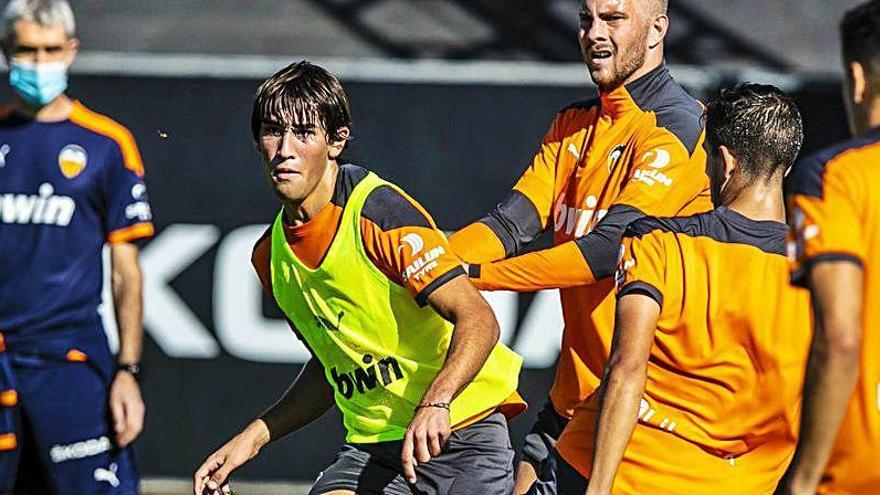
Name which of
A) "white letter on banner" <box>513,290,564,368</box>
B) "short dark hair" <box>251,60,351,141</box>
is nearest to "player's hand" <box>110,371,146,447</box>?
"short dark hair" <box>251,60,351,141</box>

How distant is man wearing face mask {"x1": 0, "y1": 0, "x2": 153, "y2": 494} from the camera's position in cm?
543

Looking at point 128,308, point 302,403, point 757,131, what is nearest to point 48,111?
point 128,308

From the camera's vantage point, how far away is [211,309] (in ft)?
28.8

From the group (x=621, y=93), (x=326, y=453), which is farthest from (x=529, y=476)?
(x=326, y=453)

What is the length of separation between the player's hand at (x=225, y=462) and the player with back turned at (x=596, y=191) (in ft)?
3.03

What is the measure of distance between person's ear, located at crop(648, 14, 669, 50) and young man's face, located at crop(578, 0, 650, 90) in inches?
1.0

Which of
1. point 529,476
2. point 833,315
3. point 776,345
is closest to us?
point 833,315

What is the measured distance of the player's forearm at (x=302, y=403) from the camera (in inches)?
207

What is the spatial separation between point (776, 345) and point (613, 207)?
1175 millimetres

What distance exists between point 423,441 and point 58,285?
1.83 metres

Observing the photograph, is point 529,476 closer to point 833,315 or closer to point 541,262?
point 541,262

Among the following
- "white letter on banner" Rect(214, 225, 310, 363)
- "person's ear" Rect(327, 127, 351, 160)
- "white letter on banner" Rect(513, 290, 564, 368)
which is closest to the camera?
"person's ear" Rect(327, 127, 351, 160)

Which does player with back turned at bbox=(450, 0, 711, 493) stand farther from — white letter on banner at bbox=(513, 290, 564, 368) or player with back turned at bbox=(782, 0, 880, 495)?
white letter on banner at bbox=(513, 290, 564, 368)

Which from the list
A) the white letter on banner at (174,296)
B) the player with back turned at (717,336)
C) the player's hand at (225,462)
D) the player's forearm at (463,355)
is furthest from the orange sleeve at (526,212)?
the white letter on banner at (174,296)
